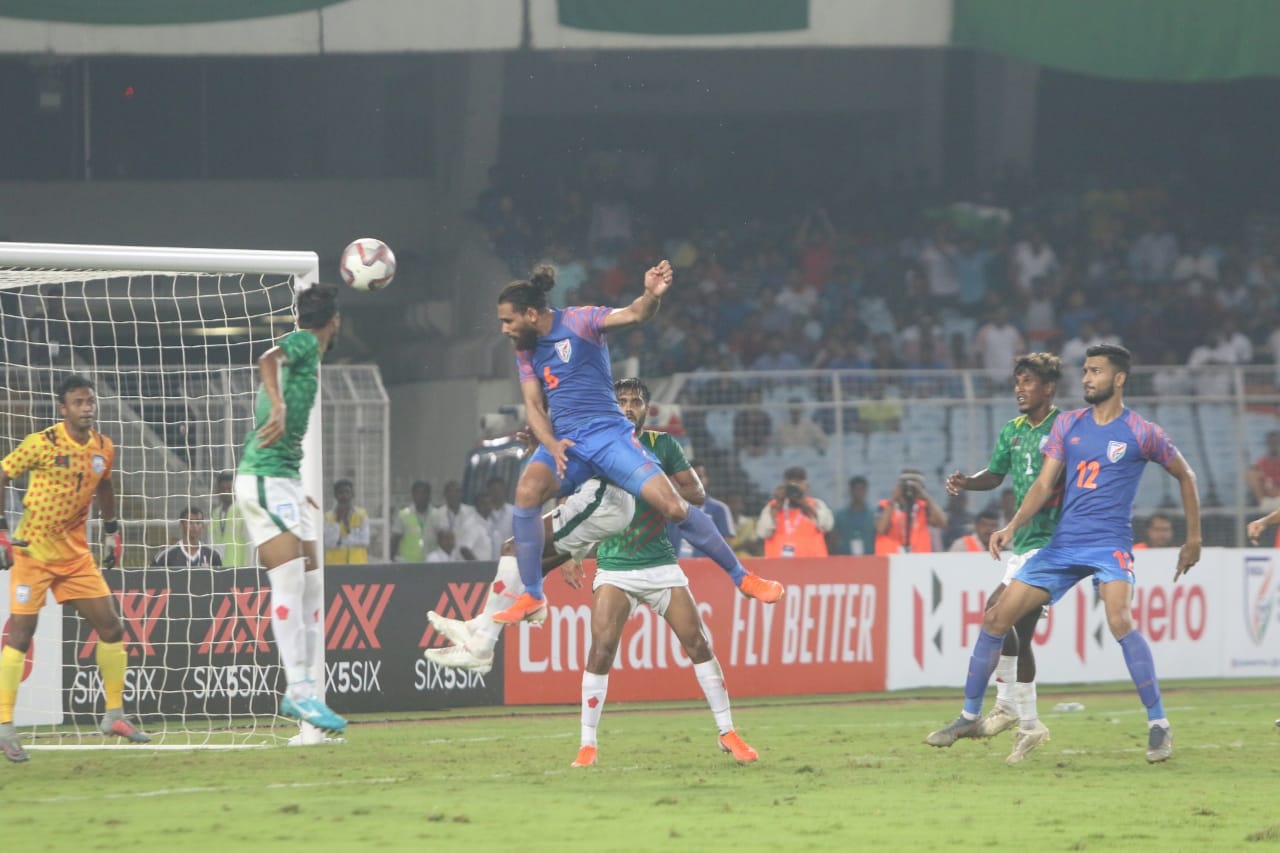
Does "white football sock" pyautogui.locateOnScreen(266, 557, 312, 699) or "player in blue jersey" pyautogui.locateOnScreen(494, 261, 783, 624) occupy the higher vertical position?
"player in blue jersey" pyautogui.locateOnScreen(494, 261, 783, 624)

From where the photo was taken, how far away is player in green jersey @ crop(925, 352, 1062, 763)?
35.0 feet

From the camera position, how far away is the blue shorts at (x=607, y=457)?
383 inches

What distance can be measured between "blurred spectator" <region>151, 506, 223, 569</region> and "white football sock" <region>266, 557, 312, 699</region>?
15.0 ft

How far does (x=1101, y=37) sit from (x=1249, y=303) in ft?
14.1

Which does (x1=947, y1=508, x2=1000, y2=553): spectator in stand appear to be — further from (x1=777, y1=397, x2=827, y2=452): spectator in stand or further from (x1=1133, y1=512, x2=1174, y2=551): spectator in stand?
(x1=777, y1=397, x2=827, y2=452): spectator in stand

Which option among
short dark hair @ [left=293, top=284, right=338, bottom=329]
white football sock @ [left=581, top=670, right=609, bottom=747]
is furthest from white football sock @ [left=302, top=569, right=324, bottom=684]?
white football sock @ [left=581, top=670, right=609, bottom=747]

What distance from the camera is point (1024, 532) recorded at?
10.8 metres

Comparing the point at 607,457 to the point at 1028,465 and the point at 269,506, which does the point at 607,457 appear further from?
the point at 1028,465

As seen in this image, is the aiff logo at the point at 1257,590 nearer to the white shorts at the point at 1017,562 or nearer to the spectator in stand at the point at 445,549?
the spectator in stand at the point at 445,549

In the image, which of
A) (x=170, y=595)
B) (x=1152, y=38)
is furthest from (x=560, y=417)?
(x=1152, y=38)

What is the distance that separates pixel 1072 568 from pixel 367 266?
4.36 metres

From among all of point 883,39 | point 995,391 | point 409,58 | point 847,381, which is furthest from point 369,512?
point 883,39

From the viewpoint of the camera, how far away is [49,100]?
23.3m

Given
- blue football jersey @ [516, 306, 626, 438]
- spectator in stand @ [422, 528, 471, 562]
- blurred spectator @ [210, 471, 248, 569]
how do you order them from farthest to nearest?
1. spectator in stand @ [422, 528, 471, 562]
2. blurred spectator @ [210, 471, 248, 569]
3. blue football jersey @ [516, 306, 626, 438]
